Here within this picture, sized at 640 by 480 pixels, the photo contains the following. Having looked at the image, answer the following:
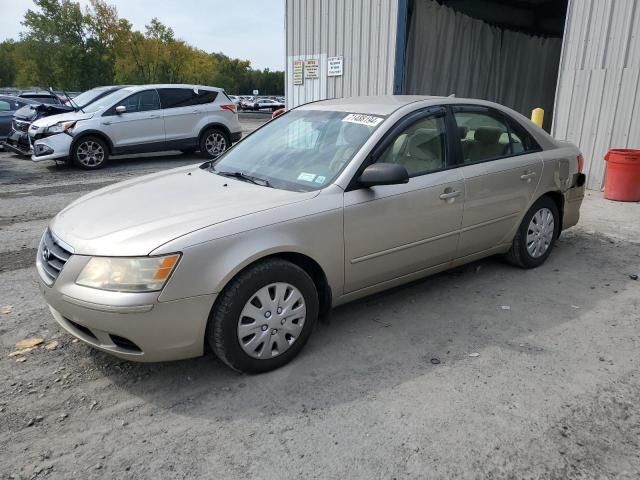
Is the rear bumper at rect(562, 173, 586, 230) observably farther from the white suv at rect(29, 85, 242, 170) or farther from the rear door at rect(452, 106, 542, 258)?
the white suv at rect(29, 85, 242, 170)

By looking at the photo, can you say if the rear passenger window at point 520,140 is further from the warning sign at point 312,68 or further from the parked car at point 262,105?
the parked car at point 262,105

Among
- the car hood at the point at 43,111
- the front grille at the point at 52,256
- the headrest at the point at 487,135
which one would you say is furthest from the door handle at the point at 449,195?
the car hood at the point at 43,111

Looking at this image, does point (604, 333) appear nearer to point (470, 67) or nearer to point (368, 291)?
point (368, 291)

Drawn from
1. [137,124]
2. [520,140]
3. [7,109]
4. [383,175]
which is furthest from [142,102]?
[383,175]

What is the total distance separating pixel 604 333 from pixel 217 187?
2.88 m

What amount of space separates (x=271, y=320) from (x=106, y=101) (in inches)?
379

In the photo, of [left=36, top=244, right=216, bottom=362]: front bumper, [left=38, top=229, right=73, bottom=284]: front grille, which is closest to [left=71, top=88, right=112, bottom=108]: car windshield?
[left=38, top=229, right=73, bottom=284]: front grille

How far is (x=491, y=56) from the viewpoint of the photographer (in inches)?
555

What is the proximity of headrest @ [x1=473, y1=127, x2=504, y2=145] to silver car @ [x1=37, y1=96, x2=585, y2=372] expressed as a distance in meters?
0.01

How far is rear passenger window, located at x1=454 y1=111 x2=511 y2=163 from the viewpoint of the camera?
164 inches

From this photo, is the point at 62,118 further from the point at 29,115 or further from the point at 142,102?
the point at 29,115

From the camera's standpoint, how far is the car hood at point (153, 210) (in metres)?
2.82

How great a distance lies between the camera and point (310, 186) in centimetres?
340

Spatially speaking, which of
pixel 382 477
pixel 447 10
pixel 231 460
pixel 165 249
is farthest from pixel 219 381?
pixel 447 10
